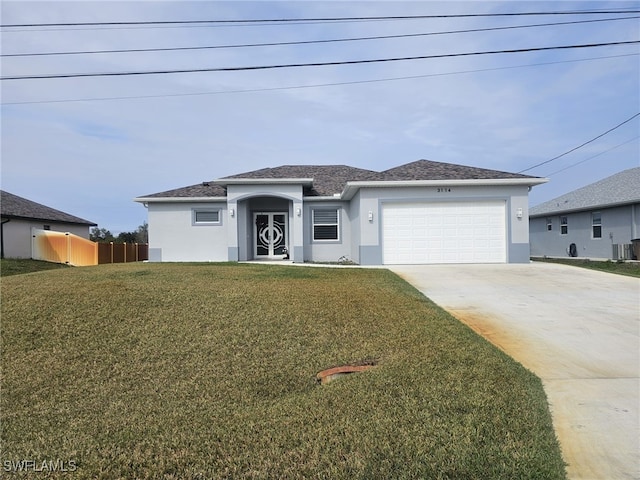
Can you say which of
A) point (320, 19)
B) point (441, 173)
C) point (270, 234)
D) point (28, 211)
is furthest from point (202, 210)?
point (28, 211)

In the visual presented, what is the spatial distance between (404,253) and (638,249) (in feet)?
41.8

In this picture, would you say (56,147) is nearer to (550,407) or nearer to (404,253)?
(404,253)

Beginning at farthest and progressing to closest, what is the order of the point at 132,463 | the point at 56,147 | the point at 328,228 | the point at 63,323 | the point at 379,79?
the point at 328,228 < the point at 56,147 < the point at 379,79 < the point at 63,323 < the point at 132,463

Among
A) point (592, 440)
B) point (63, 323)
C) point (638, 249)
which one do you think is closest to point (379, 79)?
point (63, 323)

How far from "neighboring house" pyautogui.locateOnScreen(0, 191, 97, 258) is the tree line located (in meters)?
5.05

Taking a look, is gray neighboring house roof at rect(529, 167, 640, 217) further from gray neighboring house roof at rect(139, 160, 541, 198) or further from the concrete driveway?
the concrete driveway

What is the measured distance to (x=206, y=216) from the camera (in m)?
19.6

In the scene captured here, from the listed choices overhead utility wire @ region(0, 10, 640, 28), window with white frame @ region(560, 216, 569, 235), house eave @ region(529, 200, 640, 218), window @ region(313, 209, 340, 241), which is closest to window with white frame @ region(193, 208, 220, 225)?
window @ region(313, 209, 340, 241)

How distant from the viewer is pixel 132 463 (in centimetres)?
301

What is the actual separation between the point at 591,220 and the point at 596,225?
483 mm

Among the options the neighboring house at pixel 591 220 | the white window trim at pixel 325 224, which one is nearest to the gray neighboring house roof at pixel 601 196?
the neighboring house at pixel 591 220

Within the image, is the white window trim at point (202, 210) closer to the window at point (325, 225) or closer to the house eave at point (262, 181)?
the house eave at point (262, 181)

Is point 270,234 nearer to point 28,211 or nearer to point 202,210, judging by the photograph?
point 202,210

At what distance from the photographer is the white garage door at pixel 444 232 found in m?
16.0
